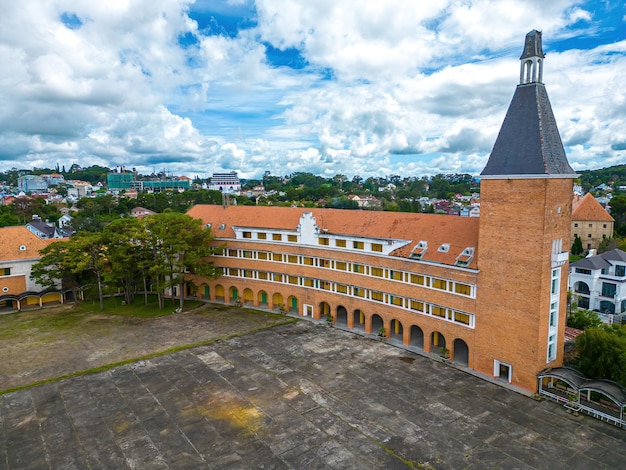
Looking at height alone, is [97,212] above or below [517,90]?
below

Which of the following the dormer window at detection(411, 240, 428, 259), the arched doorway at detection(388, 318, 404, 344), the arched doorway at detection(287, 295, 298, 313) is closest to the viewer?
the dormer window at detection(411, 240, 428, 259)

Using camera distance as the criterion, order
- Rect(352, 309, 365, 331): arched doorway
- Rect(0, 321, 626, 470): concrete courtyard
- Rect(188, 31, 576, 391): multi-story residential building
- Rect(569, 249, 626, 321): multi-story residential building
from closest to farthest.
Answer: Rect(0, 321, 626, 470): concrete courtyard → Rect(188, 31, 576, 391): multi-story residential building → Rect(352, 309, 365, 331): arched doorway → Rect(569, 249, 626, 321): multi-story residential building

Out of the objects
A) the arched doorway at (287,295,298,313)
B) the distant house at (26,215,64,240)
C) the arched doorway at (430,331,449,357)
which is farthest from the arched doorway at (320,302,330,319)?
the distant house at (26,215,64,240)

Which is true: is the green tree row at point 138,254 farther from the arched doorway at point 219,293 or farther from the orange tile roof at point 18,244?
the arched doorway at point 219,293

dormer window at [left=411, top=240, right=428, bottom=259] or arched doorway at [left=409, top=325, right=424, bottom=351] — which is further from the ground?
dormer window at [left=411, top=240, right=428, bottom=259]

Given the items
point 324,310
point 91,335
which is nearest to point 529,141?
point 324,310

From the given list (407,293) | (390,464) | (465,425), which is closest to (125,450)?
(390,464)

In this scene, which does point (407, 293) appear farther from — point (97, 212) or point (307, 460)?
point (97, 212)

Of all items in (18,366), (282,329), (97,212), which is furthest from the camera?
(97,212)

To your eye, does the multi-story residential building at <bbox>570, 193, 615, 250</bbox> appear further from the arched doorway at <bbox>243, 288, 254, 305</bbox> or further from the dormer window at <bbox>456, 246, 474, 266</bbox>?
the arched doorway at <bbox>243, 288, 254, 305</bbox>
